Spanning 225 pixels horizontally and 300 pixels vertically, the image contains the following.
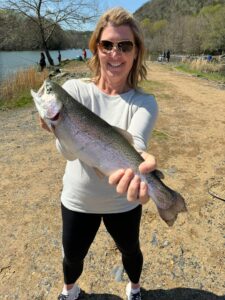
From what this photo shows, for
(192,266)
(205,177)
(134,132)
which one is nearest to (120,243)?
(134,132)

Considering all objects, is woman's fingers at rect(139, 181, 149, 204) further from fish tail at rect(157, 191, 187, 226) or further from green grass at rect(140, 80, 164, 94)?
green grass at rect(140, 80, 164, 94)

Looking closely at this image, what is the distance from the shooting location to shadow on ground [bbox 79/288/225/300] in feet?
11.4

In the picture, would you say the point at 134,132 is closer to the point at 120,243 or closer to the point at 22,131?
the point at 120,243

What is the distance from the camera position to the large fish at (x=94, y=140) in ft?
6.74

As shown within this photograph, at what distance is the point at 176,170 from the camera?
21.1 ft

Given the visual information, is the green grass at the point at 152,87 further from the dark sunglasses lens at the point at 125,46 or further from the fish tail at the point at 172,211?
the fish tail at the point at 172,211

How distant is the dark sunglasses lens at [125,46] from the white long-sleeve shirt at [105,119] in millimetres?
313

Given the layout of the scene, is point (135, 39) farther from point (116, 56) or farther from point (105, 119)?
point (105, 119)

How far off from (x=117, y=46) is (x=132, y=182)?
104 centimetres

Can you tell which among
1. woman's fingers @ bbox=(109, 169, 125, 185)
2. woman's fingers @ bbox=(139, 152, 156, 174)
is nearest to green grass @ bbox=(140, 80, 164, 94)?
woman's fingers @ bbox=(139, 152, 156, 174)

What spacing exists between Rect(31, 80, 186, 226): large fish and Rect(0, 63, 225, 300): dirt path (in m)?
1.94

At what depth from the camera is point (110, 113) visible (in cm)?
240

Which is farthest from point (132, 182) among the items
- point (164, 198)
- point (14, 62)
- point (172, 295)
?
point (14, 62)

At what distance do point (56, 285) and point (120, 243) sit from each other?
4.57 feet
